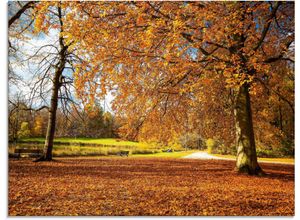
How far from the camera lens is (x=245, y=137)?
22.8ft

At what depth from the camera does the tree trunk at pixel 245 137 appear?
689 cm

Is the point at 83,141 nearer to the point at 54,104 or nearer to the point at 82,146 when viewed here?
the point at 82,146

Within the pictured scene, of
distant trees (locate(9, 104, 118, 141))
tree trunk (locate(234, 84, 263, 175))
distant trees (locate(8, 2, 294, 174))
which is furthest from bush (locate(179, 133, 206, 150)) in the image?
distant trees (locate(9, 104, 118, 141))

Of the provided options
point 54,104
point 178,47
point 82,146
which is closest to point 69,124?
point 82,146

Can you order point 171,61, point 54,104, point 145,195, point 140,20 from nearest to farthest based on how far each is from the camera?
1. point 145,195
2. point 140,20
3. point 171,61
4. point 54,104

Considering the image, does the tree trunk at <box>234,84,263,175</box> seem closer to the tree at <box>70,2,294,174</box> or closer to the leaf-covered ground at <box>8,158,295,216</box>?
the tree at <box>70,2,294,174</box>

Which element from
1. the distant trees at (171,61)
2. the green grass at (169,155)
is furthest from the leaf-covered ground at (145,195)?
the green grass at (169,155)

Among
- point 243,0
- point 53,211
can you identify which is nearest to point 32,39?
point 53,211

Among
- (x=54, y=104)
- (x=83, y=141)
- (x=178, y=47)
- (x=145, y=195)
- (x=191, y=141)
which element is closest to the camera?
(x=145, y=195)

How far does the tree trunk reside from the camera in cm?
689

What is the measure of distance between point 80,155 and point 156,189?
3592 millimetres

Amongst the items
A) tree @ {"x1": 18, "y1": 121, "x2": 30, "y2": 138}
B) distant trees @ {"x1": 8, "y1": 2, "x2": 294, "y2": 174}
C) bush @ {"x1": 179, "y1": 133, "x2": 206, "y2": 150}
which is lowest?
bush @ {"x1": 179, "y1": 133, "x2": 206, "y2": 150}

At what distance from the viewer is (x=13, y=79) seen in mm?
5355

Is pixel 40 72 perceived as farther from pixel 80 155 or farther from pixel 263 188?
pixel 263 188
